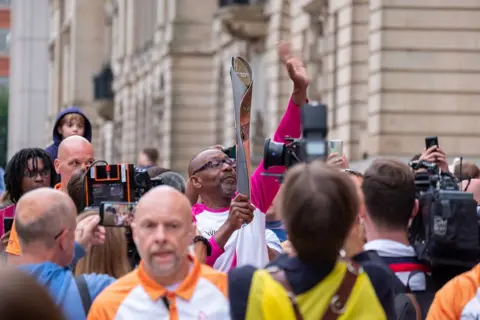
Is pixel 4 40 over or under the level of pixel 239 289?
over

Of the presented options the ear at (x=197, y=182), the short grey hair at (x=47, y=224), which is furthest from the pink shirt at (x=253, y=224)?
the short grey hair at (x=47, y=224)

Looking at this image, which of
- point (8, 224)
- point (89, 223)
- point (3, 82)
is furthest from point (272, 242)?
point (3, 82)

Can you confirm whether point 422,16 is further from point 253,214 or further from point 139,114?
point 139,114

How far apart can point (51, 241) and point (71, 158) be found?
Result: 3.13m

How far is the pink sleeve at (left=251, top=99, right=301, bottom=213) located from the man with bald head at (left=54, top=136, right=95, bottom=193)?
1259mm

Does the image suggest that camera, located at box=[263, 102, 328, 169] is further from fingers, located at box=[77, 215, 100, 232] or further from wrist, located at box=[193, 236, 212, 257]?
wrist, located at box=[193, 236, 212, 257]

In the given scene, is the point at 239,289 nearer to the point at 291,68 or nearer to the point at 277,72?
the point at 291,68

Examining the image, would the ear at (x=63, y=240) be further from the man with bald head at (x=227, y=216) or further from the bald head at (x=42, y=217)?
the man with bald head at (x=227, y=216)

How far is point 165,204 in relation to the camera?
16.5 ft

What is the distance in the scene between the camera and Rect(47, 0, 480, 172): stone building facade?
2177 cm

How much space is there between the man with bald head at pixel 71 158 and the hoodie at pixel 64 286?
Result: 2903 millimetres

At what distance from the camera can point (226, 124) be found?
35344mm

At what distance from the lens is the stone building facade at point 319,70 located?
21.8 meters

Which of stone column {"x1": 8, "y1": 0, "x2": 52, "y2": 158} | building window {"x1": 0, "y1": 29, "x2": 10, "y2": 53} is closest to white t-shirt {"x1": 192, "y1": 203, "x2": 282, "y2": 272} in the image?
stone column {"x1": 8, "y1": 0, "x2": 52, "y2": 158}
